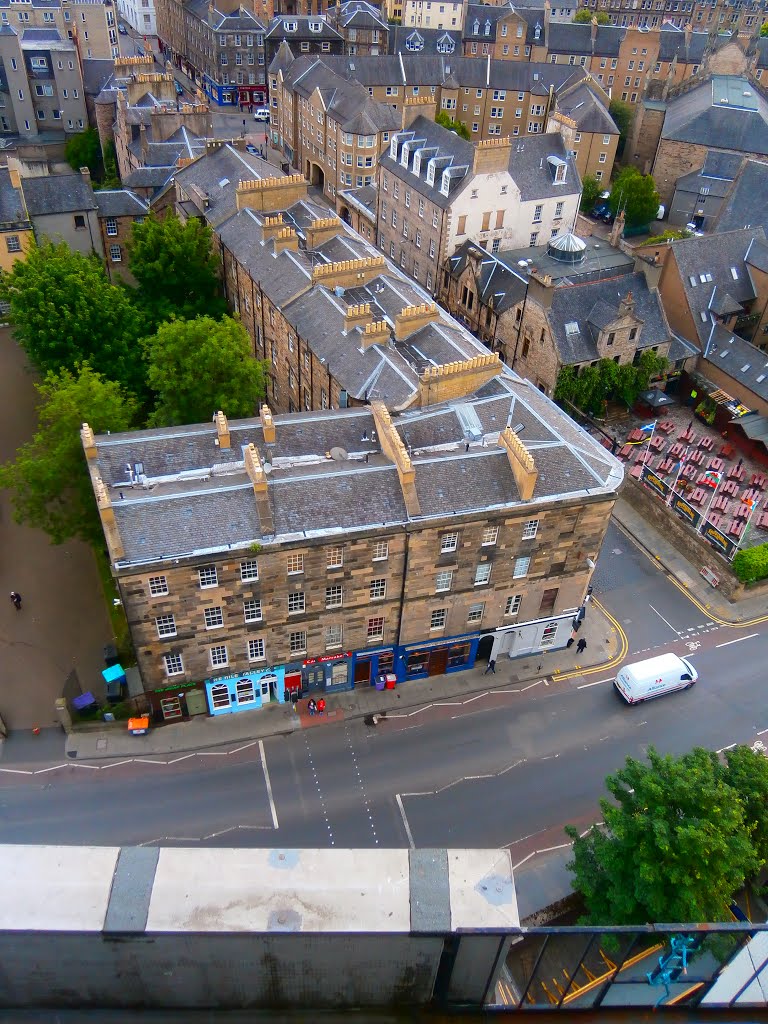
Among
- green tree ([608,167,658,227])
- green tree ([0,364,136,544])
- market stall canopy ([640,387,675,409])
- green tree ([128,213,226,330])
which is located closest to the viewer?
green tree ([0,364,136,544])

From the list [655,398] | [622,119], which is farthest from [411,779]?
[622,119]

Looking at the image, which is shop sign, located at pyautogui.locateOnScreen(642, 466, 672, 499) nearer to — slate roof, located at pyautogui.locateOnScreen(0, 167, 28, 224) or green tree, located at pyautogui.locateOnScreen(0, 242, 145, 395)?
green tree, located at pyautogui.locateOnScreen(0, 242, 145, 395)

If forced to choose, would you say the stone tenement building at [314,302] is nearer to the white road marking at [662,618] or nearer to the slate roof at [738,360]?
the white road marking at [662,618]

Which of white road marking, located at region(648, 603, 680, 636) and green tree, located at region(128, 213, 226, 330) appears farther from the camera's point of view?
green tree, located at region(128, 213, 226, 330)

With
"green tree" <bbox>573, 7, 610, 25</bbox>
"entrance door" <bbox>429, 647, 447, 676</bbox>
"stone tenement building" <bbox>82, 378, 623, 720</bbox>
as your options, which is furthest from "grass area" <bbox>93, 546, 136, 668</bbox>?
"green tree" <bbox>573, 7, 610, 25</bbox>

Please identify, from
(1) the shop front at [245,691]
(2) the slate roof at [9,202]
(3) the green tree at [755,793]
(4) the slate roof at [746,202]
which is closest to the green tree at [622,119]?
(4) the slate roof at [746,202]

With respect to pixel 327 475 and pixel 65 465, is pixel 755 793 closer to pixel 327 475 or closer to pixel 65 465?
pixel 327 475
